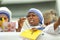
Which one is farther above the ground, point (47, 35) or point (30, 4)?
point (30, 4)

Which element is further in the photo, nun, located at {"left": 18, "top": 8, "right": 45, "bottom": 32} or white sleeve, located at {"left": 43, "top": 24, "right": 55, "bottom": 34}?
nun, located at {"left": 18, "top": 8, "right": 45, "bottom": 32}

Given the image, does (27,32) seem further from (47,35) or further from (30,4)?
(30,4)

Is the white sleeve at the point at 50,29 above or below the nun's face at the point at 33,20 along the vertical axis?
below

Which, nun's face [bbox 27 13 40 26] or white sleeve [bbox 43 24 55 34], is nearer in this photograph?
white sleeve [bbox 43 24 55 34]

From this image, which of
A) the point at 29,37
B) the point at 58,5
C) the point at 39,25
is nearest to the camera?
the point at 29,37

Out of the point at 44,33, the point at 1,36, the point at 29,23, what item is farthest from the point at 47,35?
the point at 1,36

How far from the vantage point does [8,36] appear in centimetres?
84

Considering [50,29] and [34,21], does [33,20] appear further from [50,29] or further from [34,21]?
[50,29]

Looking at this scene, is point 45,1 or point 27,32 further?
point 45,1

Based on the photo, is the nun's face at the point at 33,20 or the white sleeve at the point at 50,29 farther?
the nun's face at the point at 33,20

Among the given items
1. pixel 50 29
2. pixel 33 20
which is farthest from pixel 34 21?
pixel 50 29

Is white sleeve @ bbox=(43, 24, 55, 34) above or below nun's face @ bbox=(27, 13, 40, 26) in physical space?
below

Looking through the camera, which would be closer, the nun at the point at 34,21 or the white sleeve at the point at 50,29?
the white sleeve at the point at 50,29

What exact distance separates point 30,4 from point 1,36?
164cm
